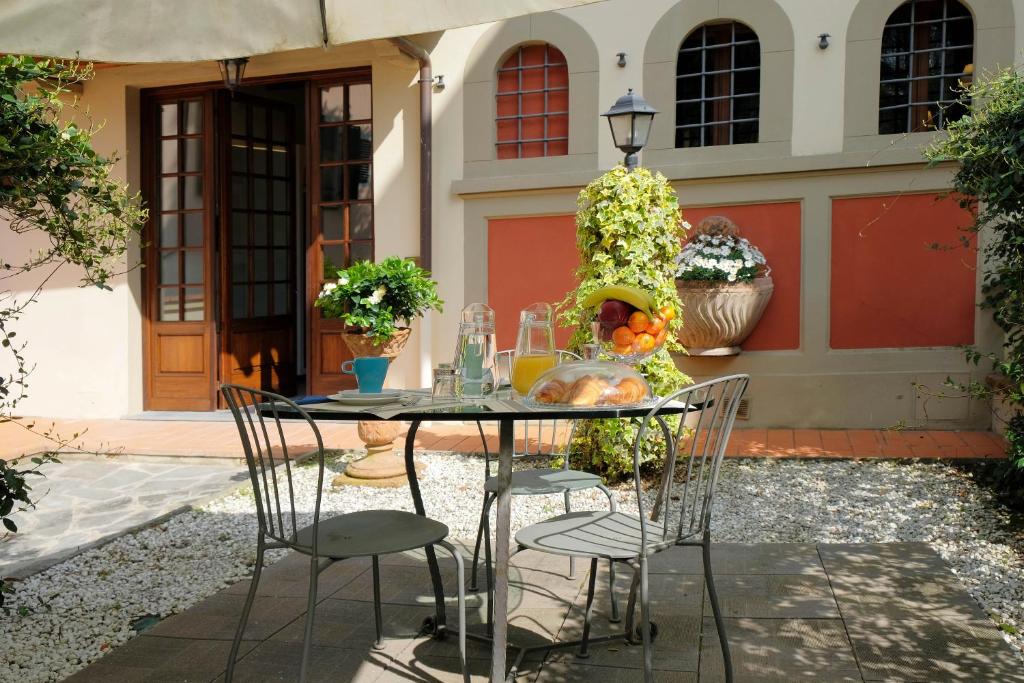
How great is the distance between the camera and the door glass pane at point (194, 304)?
27.1 ft

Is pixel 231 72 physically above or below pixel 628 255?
above

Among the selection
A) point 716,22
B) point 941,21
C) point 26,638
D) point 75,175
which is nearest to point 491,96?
point 716,22

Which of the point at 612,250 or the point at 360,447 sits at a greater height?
the point at 612,250

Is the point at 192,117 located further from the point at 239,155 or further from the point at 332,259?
the point at 332,259

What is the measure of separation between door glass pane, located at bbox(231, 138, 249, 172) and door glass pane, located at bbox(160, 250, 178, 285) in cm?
92

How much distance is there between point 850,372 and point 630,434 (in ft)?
7.84

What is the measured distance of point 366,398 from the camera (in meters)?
2.70

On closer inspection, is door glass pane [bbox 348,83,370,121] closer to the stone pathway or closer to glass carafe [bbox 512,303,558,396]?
the stone pathway

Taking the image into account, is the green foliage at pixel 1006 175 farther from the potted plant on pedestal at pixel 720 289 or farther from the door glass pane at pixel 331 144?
the door glass pane at pixel 331 144

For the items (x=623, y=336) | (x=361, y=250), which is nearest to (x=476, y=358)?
(x=623, y=336)

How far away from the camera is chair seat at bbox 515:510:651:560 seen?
8.03 ft

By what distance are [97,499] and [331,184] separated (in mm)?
3536

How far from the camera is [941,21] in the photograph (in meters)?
6.50

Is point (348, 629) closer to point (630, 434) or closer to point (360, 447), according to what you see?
point (630, 434)
